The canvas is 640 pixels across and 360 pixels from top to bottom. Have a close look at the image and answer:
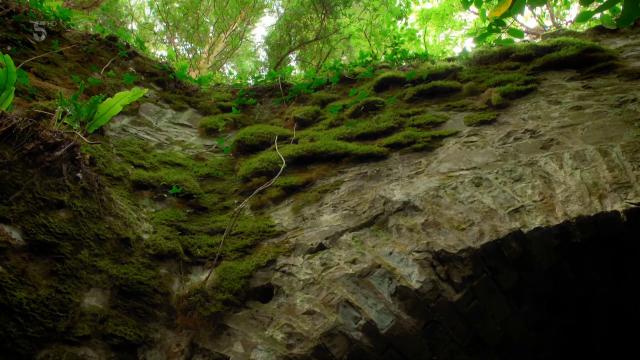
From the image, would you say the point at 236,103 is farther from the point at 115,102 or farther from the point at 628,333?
the point at 628,333

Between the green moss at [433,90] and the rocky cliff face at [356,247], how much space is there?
2.62 feet

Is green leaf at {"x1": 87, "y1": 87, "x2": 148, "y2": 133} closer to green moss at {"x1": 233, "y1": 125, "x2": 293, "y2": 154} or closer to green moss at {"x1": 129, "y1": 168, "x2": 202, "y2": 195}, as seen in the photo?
green moss at {"x1": 129, "y1": 168, "x2": 202, "y2": 195}

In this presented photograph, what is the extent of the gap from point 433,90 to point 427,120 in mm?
733

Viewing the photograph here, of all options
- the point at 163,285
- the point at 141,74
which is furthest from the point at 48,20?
the point at 163,285

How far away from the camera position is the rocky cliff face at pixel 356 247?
6.33ft

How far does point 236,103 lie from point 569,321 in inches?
170

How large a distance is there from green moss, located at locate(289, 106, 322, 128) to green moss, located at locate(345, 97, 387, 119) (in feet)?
1.36

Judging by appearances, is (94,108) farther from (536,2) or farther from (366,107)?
(536,2)

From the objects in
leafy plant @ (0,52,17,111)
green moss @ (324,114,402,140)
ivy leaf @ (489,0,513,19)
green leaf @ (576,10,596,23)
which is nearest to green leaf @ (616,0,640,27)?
green leaf @ (576,10,596,23)

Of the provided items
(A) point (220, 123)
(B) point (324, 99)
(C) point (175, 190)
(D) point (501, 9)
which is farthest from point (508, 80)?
(C) point (175, 190)

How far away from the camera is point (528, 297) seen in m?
2.22

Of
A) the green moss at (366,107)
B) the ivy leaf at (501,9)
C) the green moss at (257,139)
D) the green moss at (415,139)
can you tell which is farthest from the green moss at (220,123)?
the ivy leaf at (501,9)

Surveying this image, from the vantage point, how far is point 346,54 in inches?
381

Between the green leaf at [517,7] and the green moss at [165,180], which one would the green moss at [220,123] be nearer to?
the green moss at [165,180]
